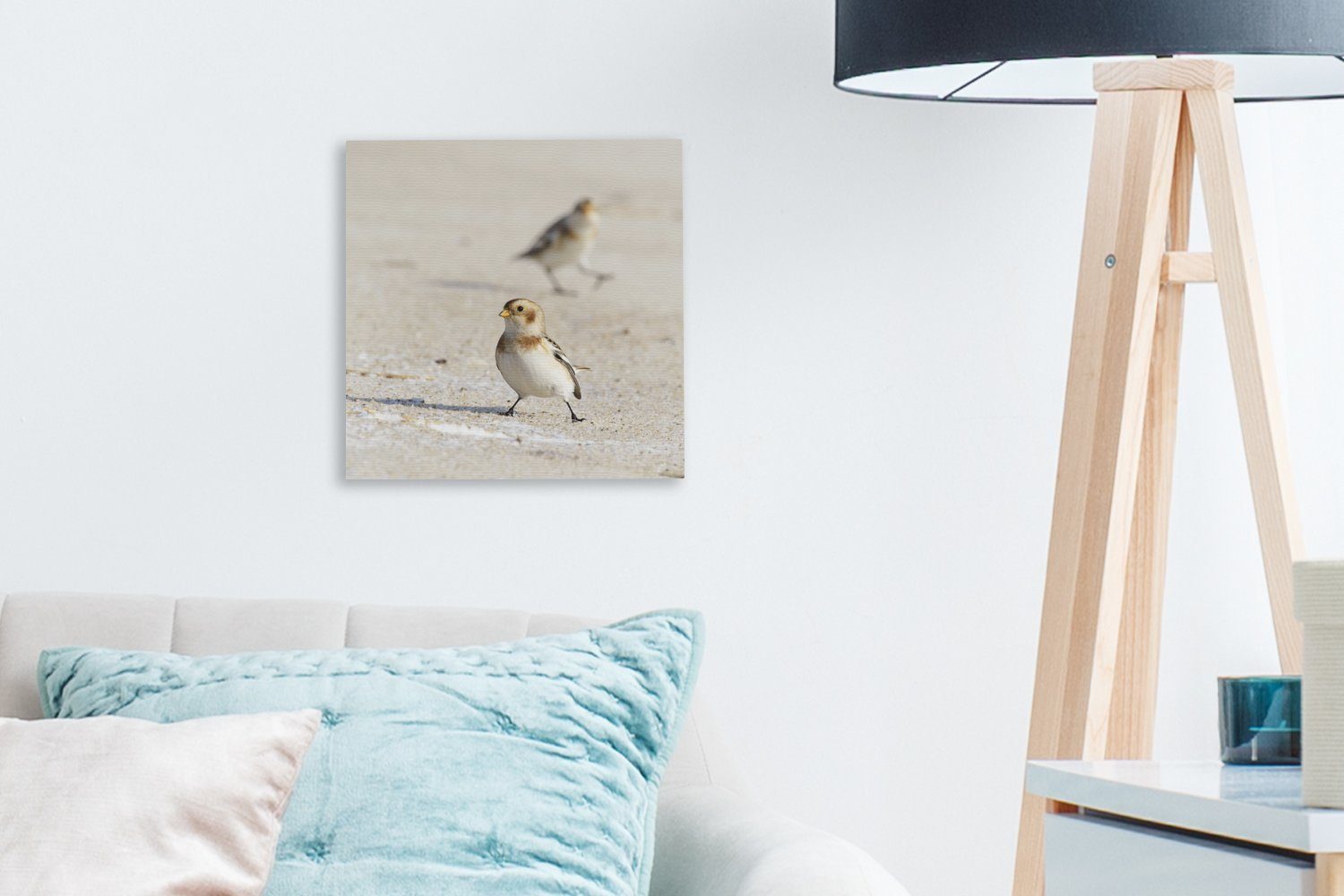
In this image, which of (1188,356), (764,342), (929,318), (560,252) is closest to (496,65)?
(560,252)

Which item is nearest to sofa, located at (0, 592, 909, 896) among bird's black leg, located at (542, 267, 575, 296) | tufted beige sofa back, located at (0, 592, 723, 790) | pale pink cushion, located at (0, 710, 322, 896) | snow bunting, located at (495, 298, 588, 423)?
tufted beige sofa back, located at (0, 592, 723, 790)

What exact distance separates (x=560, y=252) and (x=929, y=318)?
54 cm

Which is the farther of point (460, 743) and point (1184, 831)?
point (460, 743)

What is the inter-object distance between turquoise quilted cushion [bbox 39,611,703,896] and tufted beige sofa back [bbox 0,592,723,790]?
10 centimetres

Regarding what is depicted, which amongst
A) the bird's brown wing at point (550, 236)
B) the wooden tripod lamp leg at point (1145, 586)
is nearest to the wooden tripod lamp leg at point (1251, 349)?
the wooden tripod lamp leg at point (1145, 586)

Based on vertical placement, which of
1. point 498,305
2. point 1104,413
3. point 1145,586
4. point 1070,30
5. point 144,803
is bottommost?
point 144,803

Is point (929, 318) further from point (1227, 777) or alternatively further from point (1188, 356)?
point (1227, 777)

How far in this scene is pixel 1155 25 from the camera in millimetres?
1493

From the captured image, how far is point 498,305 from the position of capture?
7.23ft

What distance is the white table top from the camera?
1070 millimetres

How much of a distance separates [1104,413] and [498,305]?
0.88 metres

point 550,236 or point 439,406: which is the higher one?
point 550,236

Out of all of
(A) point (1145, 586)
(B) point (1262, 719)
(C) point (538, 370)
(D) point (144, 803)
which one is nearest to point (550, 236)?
(C) point (538, 370)

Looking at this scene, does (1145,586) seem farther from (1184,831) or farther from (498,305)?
(498,305)
